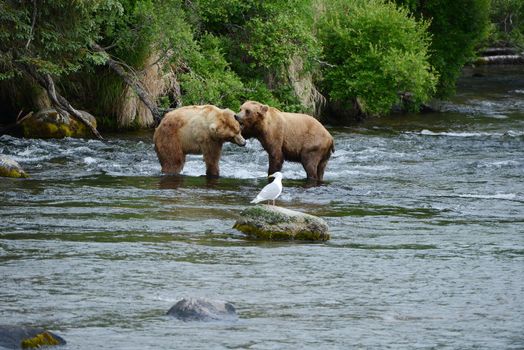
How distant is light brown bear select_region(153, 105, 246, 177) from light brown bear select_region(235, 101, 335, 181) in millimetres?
374

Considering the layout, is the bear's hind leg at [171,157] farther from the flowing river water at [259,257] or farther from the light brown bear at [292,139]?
the light brown bear at [292,139]

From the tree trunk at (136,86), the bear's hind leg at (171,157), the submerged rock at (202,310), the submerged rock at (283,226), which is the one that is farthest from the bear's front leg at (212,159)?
the submerged rock at (202,310)

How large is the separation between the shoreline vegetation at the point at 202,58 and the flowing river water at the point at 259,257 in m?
2.19

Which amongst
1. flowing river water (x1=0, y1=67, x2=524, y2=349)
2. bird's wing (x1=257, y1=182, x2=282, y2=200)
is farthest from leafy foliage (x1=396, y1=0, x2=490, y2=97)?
bird's wing (x1=257, y1=182, x2=282, y2=200)

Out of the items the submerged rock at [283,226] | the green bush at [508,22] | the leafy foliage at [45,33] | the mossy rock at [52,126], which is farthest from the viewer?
the green bush at [508,22]

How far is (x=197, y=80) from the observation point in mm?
24422

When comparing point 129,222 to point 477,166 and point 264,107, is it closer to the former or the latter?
point 264,107

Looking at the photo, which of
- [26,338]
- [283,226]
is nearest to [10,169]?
[283,226]

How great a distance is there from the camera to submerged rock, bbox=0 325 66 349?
26.1 ft

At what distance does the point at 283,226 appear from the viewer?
12609 mm

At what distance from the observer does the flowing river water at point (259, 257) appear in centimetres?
891

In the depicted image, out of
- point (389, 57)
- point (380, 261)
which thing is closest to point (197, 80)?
point (389, 57)

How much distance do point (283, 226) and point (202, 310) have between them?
3603 millimetres

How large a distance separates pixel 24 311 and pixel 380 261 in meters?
4.06
